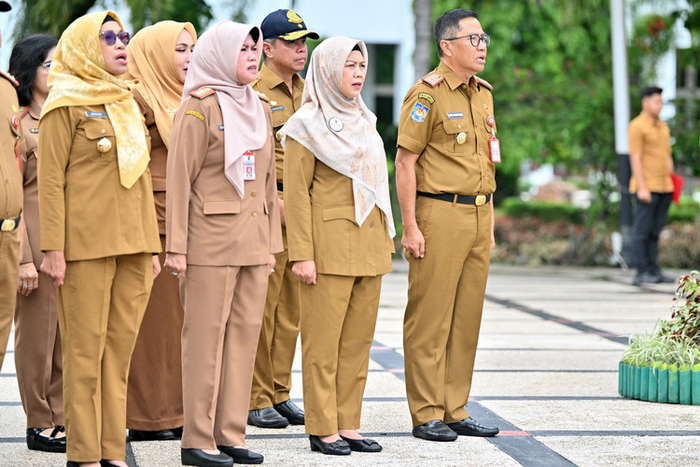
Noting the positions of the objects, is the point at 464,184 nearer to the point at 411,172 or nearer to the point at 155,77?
the point at 411,172

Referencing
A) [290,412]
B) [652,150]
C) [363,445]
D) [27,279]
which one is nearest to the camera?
[27,279]

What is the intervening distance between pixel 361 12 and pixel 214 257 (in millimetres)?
17244

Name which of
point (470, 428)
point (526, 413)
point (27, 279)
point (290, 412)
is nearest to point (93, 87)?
point (27, 279)

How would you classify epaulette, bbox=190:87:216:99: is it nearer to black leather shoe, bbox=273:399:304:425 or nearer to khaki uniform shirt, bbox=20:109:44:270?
khaki uniform shirt, bbox=20:109:44:270

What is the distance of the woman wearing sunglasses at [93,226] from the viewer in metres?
4.79

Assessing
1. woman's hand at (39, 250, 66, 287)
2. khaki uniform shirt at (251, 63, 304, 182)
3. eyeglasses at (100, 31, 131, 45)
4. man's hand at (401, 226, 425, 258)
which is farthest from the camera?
khaki uniform shirt at (251, 63, 304, 182)

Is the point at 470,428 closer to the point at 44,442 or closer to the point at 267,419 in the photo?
the point at 267,419

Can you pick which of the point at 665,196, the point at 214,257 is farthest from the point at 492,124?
the point at 665,196

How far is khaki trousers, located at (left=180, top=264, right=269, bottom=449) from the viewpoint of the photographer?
5.08m

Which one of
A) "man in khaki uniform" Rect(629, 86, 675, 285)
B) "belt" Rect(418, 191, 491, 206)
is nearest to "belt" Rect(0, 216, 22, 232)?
"belt" Rect(418, 191, 491, 206)

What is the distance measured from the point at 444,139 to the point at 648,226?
26.0ft

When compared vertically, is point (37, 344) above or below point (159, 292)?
below

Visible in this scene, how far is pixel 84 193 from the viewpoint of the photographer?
483cm

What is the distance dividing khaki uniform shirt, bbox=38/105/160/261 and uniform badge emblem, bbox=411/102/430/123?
1.51 metres
